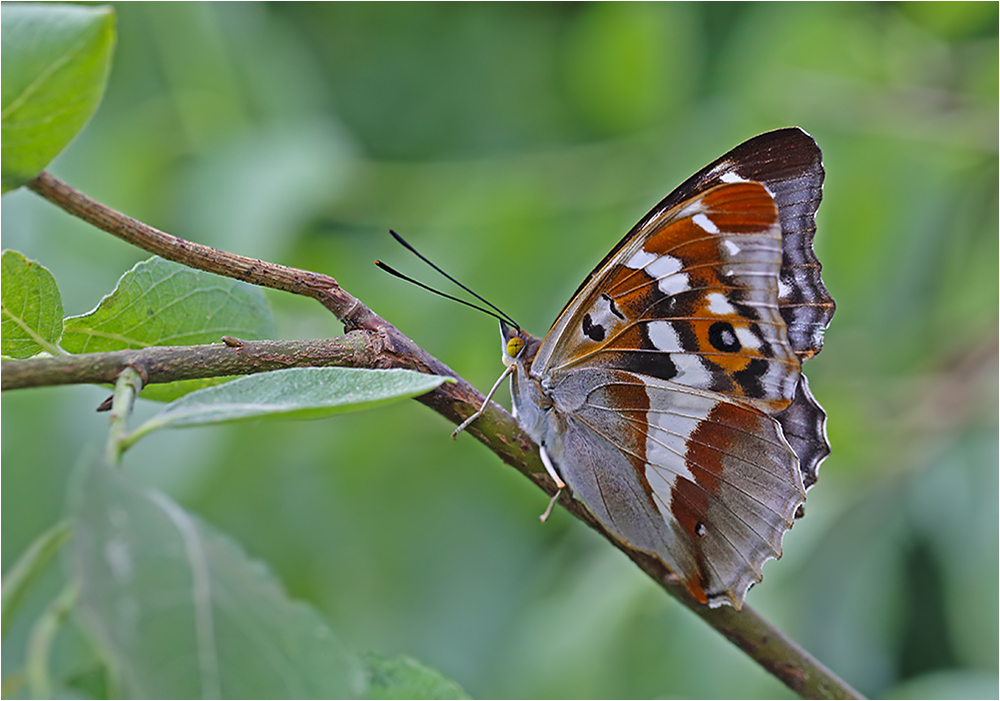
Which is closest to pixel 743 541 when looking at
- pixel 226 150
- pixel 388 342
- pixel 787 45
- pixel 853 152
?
pixel 388 342

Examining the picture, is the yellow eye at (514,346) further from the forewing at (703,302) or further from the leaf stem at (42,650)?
the leaf stem at (42,650)

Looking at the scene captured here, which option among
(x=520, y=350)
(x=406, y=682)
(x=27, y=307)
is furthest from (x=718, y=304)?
(x=27, y=307)

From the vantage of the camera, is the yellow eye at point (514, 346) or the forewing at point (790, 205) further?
the yellow eye at point (514, 346)

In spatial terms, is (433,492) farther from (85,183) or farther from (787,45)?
(787,45)

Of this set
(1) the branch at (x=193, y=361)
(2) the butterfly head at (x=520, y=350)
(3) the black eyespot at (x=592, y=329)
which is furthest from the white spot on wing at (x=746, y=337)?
(1) the branch at (x=193, y=361)

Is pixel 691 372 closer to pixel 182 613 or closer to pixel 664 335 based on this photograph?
pixel 664 335

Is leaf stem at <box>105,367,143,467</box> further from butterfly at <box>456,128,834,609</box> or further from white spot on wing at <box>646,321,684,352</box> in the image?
white spot on wing at <box>646,321,684,352</box>
